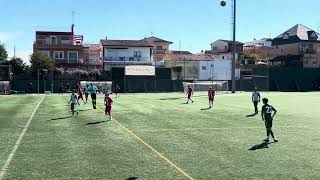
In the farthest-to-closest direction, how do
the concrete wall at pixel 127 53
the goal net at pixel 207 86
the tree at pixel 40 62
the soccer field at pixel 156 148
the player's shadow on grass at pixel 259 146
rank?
the concrete wall at pixel 127 53 < the tree at pixel 40 62 < the goal net at pixel 207 86 < the player's shadow on grass at pixel 259 146 < the soccer field at pixel 156 148

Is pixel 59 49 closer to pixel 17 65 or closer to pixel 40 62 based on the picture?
pixel 17 65

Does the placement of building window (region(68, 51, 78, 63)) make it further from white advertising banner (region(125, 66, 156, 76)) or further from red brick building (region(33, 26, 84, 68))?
white advertising banner (region(125, 66, 156, 76))

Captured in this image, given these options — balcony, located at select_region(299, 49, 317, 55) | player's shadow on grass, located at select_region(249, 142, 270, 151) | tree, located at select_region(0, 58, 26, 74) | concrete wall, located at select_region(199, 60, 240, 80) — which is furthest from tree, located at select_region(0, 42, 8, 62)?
player's shadow on grass, located at select_region(249, 142, 270, 151)

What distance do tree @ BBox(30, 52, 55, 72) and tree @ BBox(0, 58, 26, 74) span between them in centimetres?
310

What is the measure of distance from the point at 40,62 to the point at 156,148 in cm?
7041

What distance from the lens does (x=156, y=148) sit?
17.9 m

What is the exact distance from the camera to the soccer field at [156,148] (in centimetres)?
1372

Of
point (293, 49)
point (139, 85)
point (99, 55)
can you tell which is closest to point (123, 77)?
point (139, 85)

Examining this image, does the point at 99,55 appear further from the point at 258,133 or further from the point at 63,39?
the point at 258,133

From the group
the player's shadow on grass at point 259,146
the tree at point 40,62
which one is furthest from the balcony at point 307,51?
the player's shadow on grass at point 259,146

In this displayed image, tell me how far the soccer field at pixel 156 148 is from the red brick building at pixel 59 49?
67080 mm

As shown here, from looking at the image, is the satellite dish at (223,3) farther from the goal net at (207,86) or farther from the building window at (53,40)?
the building window at (53,40)

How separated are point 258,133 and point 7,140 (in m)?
10.1

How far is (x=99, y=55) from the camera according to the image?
374 feet
